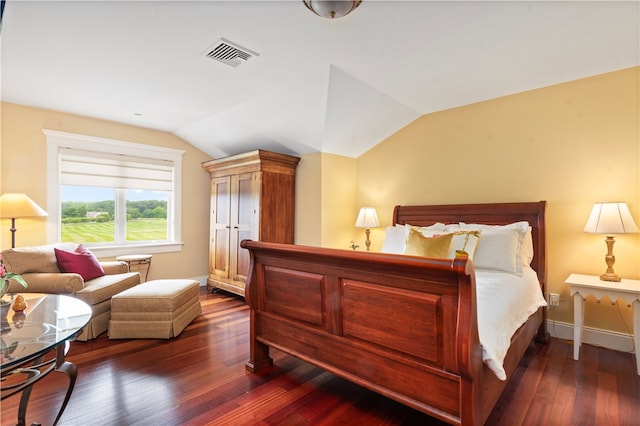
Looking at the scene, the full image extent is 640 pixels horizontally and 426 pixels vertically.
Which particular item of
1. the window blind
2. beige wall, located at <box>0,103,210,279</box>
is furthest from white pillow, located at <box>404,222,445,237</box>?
the window blind

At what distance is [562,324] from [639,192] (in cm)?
135

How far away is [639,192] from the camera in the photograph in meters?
2.66

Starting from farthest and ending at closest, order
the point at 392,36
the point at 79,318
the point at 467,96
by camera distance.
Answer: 1. the point at 467,96
2. the point at 392,36
3. the point at 79,318

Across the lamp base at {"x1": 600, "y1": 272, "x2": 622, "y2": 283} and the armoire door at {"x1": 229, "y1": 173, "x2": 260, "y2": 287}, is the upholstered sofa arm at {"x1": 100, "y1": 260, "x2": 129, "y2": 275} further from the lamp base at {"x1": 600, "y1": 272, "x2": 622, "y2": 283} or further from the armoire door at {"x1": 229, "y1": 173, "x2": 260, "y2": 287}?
the lamp base at {"x1": 600, "y1": 272, "x2": 622, "y2": 283}

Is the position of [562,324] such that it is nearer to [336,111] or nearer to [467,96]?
[467,96]

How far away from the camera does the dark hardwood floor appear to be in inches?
71.4

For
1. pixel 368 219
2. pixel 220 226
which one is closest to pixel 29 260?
pixel 220 226

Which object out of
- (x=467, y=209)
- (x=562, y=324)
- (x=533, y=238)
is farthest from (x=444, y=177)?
(x=562, y=324)

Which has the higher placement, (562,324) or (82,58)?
(82,58)

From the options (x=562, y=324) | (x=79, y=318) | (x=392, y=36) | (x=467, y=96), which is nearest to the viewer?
(x=79, y=318)

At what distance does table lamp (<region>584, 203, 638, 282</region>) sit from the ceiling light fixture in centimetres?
254

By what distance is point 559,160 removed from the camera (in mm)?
3031

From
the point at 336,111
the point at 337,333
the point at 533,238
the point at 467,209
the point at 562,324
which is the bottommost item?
the point at 562,324

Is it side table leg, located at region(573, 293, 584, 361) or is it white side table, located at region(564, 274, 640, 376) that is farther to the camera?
side table leg, located at region(573, 293, 584, 361)
